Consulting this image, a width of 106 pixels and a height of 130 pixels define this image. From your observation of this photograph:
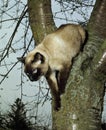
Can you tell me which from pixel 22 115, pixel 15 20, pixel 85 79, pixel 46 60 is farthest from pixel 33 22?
pixel 22 115

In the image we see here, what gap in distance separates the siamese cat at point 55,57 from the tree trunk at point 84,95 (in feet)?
0.81

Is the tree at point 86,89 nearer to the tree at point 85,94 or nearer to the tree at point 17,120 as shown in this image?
the tree at point 85,94

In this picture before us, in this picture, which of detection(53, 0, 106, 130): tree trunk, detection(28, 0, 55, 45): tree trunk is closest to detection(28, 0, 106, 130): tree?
detection(53, 0, 106, 130): tree trunk

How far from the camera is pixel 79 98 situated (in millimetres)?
4270

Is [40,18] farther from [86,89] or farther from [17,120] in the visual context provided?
[17,120]

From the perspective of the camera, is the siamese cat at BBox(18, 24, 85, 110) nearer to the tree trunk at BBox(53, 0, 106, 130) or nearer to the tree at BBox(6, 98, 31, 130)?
the tree trunk at BBox(53, 0, 106, 130)

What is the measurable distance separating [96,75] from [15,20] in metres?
2.83

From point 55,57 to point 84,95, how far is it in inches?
34.0

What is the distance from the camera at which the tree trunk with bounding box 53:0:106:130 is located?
4.26 metres

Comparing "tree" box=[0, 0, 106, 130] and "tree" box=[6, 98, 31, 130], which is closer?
"tree" box=[0, 0, 106, 130]

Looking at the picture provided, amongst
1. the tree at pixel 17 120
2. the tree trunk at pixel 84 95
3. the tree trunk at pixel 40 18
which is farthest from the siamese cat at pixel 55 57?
the tree at pixel 17 120

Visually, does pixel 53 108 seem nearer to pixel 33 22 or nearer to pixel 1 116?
pixel 33 22

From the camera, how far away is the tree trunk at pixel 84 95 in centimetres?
426

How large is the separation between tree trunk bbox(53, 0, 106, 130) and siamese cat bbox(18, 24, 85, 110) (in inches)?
9.8
